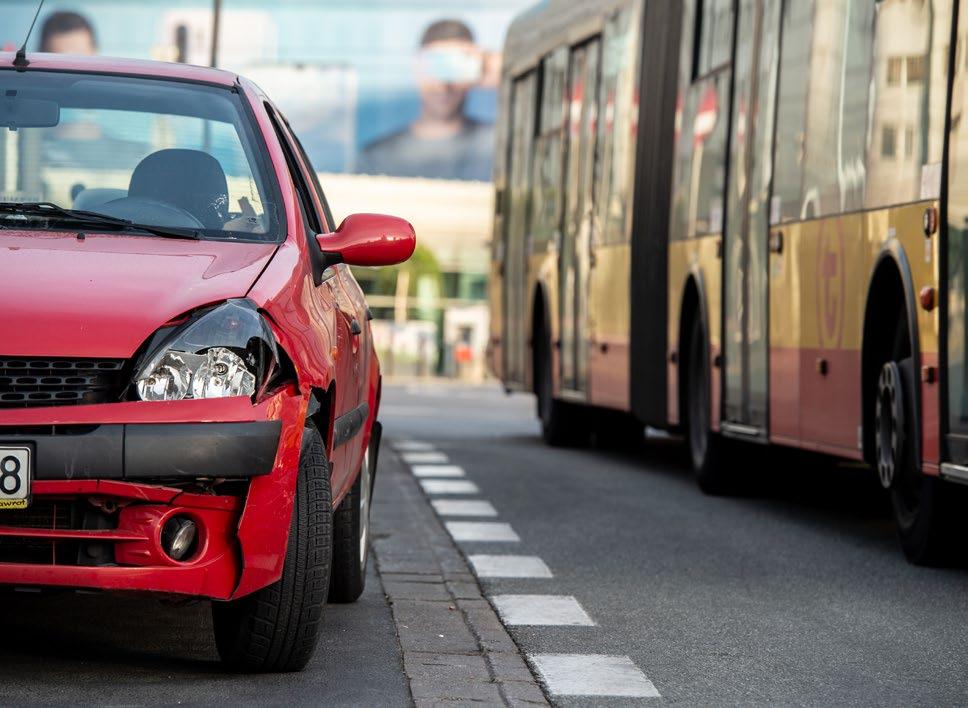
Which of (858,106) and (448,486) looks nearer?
(858,106)

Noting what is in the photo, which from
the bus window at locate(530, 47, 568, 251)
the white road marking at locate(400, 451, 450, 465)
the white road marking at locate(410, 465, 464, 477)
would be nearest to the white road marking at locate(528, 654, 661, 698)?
the white road marking at locate(410, 465, 464, 477)

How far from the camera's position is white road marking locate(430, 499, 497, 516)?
11.9 metres

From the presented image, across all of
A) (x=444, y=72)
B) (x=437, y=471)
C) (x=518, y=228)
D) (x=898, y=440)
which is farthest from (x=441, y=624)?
(x=444, y=72)

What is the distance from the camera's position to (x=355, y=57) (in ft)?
288

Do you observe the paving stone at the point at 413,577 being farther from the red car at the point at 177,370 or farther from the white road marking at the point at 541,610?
the red car at the point at 177,370

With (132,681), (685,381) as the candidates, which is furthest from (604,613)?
(685,381)

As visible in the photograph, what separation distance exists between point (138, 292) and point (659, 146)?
31.2 feet

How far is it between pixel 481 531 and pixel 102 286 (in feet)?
17.6

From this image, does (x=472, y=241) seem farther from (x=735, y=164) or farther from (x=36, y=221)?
(x=36, y=221)

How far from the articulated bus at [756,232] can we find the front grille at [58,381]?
3.88 meters

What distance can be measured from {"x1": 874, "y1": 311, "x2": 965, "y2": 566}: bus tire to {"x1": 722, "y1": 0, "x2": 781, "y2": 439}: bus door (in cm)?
224

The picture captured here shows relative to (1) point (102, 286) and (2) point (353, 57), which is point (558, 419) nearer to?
(1) point (102, 286)

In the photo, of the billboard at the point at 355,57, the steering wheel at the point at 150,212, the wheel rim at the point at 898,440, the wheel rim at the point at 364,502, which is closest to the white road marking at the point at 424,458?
the wheel rim at the point at 898,440

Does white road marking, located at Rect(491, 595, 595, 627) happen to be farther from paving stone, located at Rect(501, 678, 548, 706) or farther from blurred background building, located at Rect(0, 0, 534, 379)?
blurred background building, located at Rect(0, 0, 534, 379)
